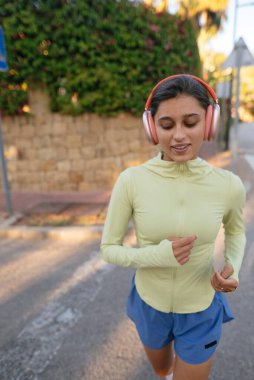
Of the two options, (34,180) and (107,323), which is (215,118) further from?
(34,180)

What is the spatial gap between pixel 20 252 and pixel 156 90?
381 centimetres

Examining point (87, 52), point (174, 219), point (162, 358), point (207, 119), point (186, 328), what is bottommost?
point (162, 358)

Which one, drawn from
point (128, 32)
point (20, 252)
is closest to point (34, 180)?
point (20, 252)

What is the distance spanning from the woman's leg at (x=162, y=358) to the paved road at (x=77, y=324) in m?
0.49

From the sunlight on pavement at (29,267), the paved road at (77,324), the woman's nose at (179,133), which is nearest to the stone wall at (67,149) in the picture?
the sunlight on pavement at (29,267)

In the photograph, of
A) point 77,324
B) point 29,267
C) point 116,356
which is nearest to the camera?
Result: point 116,356

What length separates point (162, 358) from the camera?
5.63 feet

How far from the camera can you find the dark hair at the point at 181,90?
120cm

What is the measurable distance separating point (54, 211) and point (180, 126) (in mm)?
5255

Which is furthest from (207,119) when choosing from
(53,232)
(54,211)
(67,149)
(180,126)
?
(67,149)

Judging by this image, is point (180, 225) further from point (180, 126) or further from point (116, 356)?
point (116, 356)

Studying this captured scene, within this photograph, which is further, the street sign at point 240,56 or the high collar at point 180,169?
the street sign at point 240,56

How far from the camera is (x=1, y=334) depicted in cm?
273

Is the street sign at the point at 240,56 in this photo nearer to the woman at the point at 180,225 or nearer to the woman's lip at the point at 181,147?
the woman at the point at 180,225
